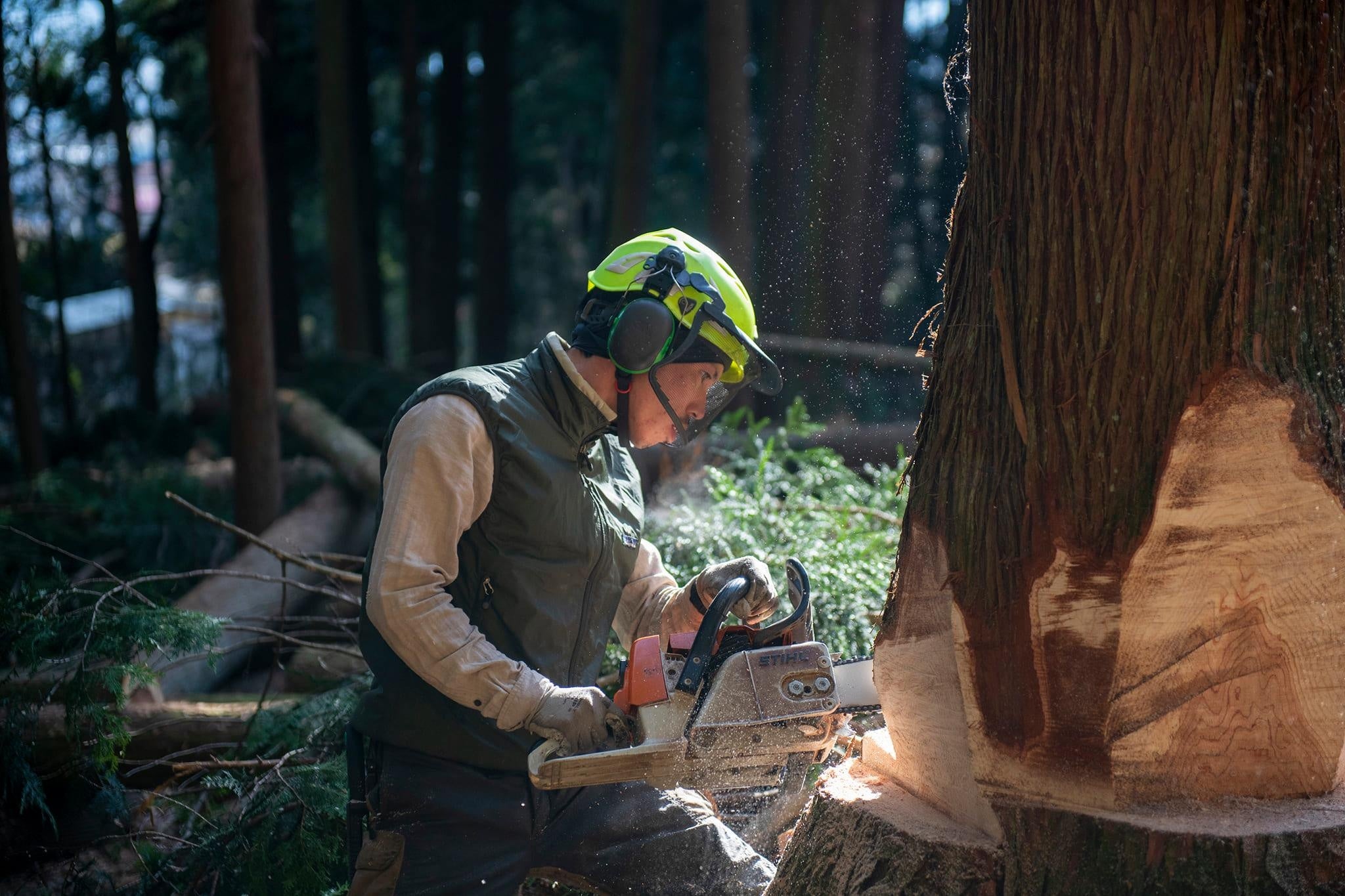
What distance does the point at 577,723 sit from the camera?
2.14 meters

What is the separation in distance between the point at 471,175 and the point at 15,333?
36.7ft

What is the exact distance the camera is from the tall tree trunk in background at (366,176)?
499 inches

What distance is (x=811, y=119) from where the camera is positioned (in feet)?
33.0

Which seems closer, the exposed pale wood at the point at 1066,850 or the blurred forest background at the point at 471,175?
the exposed pale wood at the point at 1066,850

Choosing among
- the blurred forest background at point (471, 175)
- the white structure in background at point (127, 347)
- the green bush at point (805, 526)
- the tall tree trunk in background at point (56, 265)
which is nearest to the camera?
the green bush at point (805, 526)

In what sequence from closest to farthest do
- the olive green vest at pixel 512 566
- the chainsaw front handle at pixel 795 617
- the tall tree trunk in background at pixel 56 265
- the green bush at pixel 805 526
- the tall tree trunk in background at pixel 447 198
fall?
the chainsaw front handle at pixel 795 617 → the olive green vest at pixel 512 566 → the green bush at pixel 805 526 → the tall tree trunk in background at pixel 56 265 → the tall tree trunk in background at pixel 447 198

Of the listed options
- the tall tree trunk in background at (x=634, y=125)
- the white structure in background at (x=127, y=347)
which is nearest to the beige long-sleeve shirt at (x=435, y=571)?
the tall tree trunk in background at (x=634, y=125)

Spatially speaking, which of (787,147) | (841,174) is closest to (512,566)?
(841,174)

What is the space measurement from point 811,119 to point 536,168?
316 inches

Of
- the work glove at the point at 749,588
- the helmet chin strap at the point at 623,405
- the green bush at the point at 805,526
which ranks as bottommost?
the green bush at the point at 805,526

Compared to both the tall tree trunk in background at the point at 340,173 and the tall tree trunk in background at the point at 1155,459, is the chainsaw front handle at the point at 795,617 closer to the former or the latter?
the tall tree trunk in background at the point at 1155,459

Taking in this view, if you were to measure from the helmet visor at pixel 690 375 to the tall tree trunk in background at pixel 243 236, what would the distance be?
155 inches

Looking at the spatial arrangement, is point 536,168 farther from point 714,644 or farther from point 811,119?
point 714,644

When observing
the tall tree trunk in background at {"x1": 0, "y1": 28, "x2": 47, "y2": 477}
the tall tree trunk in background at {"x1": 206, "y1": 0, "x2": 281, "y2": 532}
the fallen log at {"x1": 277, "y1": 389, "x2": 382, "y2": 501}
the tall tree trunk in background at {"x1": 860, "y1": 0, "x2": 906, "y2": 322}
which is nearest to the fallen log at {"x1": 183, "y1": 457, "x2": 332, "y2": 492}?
the fallen log at {"x1": 277, "y1": 389, "x2": 382, "y2": 501}
